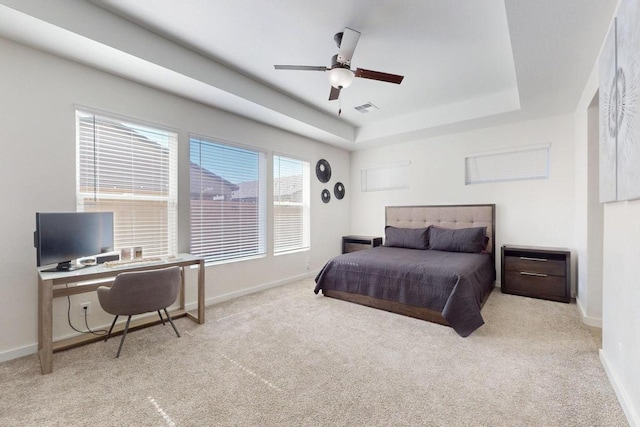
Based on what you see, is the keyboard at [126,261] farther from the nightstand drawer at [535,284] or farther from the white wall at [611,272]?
the nightstand drawer at [535,284]

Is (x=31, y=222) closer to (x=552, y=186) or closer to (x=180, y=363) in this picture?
(x=180, y=363)

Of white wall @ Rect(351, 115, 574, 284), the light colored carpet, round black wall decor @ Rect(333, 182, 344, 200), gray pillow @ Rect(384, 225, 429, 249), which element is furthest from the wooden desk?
white wall @ Rect(351, 115, 574, 284)

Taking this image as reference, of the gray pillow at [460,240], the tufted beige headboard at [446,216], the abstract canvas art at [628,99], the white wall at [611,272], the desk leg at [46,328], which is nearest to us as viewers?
the abstract canvas art at [628,99]

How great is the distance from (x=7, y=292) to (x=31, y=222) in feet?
1.94

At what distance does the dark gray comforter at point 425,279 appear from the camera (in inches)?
106

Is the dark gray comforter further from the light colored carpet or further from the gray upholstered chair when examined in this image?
the gray upholstered chair

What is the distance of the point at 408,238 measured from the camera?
4.69m

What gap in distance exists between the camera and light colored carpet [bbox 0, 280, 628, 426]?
1648 millimetres

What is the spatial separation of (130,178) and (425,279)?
133 inches

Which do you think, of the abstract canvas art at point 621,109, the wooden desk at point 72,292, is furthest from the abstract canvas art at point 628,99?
the wooden desk at point 72,292

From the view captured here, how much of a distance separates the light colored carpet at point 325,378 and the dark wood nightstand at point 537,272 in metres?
0.75

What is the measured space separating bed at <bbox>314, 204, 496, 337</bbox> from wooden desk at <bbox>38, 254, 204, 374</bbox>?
175 centimetres

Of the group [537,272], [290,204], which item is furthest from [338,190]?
[537,272]

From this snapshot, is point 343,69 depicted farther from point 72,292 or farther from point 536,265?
point 536,265
